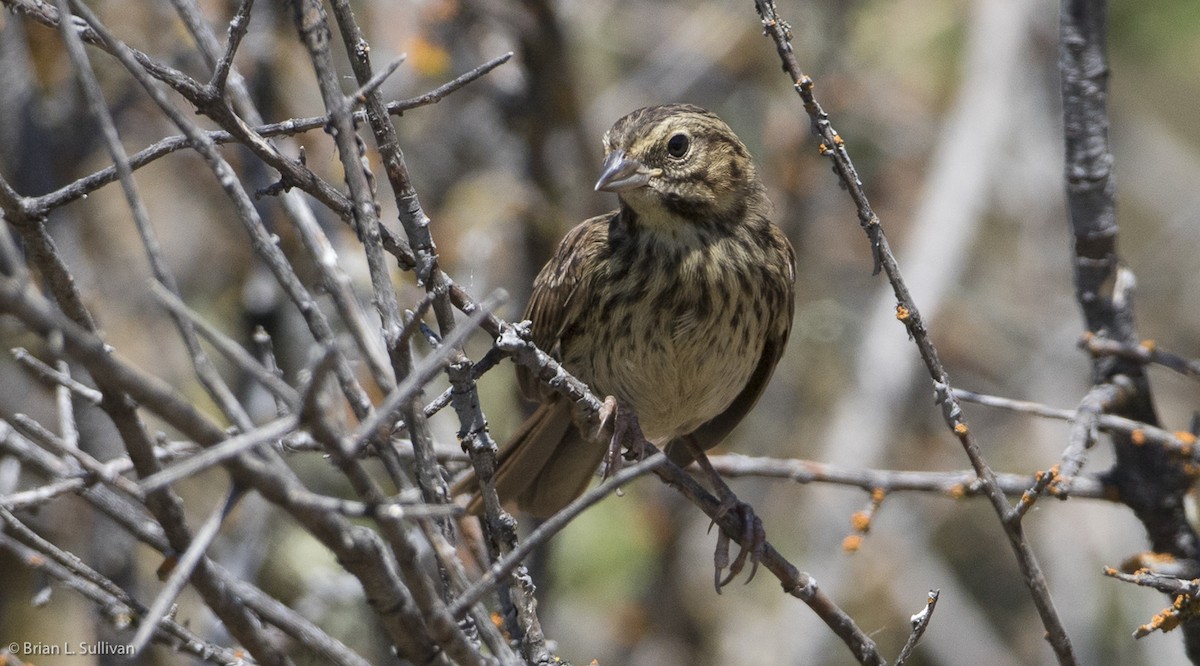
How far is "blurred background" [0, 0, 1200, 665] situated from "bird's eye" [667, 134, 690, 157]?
1.21 metres

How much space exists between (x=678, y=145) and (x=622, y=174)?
0.22 metres

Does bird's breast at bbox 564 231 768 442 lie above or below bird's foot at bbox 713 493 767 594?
above

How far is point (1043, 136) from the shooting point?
6.00 meters

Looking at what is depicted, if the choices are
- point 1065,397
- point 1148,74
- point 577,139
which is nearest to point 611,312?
point 577,139

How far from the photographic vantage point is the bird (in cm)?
349

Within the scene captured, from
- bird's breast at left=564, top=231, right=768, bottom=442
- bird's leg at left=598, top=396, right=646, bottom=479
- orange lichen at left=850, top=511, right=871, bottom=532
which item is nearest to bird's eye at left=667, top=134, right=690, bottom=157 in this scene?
bird's breast at left=564, top=231, right=768, bottom=442

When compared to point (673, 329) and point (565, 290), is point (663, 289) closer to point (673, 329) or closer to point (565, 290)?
point (673, 329)

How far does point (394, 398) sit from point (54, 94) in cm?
405

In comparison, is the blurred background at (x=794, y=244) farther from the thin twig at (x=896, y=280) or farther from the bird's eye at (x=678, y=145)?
the thin twig at (x=896, y=280)

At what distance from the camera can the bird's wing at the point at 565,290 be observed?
140 inches

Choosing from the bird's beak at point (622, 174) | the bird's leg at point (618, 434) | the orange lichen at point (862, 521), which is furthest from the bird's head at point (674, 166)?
the orange lichen at point (862, 521)

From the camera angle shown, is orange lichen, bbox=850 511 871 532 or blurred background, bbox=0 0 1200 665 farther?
blurred background, bbox=0 0 1200 665

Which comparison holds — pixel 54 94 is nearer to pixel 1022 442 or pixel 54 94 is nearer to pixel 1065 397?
pixel 1065 397

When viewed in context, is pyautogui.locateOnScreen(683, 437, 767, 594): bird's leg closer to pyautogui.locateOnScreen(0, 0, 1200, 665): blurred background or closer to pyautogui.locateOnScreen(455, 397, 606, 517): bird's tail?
pyautogui.locateOnScreen(455, 397, 606, 517): bird's tail
